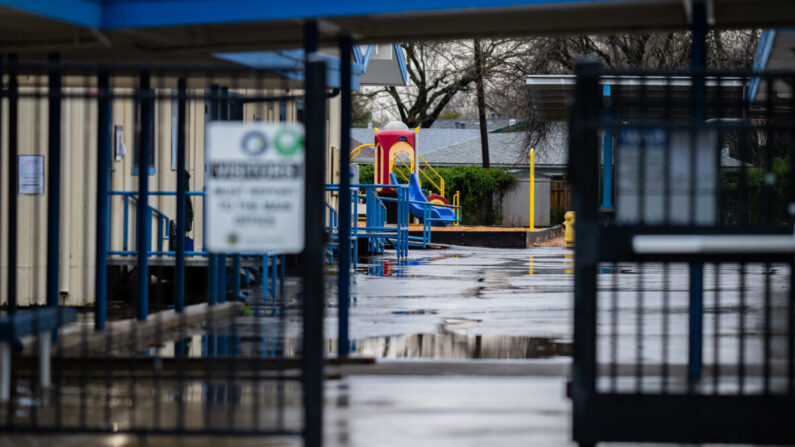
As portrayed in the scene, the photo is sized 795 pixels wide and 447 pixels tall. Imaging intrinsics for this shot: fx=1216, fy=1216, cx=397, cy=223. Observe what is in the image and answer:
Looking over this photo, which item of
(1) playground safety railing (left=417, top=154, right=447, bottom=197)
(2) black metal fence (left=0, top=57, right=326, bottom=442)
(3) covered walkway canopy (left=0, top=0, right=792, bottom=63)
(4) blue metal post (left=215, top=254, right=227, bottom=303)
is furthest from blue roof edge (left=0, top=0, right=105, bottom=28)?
(1) playground safety railing (left=417, top=154, right=447, bottom=197)

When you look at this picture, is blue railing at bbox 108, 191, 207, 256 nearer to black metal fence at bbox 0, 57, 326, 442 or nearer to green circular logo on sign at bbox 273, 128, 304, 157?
black metal fence at bbox 0, 57, 326, 442

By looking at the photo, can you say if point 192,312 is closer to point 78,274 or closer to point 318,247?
point 78,274

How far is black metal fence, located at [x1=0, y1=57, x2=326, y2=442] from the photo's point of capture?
6398 millimetres

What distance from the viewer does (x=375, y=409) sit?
7570mm

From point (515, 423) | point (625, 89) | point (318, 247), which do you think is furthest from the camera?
point (625, 89)

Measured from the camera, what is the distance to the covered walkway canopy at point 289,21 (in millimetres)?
8219

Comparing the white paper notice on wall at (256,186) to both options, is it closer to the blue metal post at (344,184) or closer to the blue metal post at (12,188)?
the blue metal post at (12,188)

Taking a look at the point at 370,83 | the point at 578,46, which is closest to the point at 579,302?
the point at 370,83

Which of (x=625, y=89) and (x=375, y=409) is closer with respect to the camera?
(x=375, y=409)

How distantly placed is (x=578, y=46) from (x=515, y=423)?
3363 cm

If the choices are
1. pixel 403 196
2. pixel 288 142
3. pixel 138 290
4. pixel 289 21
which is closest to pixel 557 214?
pixel 403 196

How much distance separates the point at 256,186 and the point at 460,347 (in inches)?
206

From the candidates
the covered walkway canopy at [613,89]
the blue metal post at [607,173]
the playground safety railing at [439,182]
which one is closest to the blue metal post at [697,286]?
the covered walkway canopy at [613,89]

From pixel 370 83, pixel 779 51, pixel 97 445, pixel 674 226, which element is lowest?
pixel 97 445
